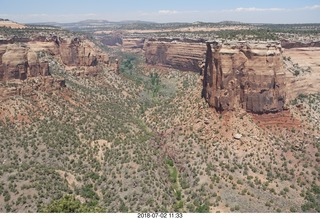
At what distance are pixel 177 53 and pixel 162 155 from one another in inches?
2253

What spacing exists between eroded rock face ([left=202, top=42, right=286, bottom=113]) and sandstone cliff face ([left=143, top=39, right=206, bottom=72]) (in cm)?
4067

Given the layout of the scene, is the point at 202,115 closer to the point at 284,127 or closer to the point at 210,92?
the point at 210,92

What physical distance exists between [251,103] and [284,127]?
597cm

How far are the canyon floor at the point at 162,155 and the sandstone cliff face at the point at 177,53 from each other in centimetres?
3106

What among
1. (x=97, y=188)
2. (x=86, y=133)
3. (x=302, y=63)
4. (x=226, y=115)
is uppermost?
(x=302, y=63)

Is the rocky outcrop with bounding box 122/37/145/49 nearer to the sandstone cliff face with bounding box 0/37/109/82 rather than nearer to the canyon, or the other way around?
the sandstone cliff face with bounding box 0/37/109/82

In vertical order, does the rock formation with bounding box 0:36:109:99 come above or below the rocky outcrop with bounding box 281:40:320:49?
below

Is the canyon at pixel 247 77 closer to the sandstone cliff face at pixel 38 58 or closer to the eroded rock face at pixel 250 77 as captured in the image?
the eroded rock face at pixel 250 77

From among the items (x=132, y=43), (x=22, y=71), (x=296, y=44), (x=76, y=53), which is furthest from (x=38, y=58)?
(x=132, y=43)

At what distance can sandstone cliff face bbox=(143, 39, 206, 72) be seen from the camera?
9988 cm

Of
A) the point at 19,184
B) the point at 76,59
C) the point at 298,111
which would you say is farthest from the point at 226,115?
the point at 76,59

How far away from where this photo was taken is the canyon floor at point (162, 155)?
1704 inches

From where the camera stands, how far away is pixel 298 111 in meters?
58.9

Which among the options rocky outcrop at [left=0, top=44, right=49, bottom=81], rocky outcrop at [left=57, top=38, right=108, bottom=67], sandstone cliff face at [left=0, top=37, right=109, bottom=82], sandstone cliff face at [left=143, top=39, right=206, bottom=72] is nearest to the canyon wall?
rocky outcrop at [left=0, top=44, right=49, bottom=81]
